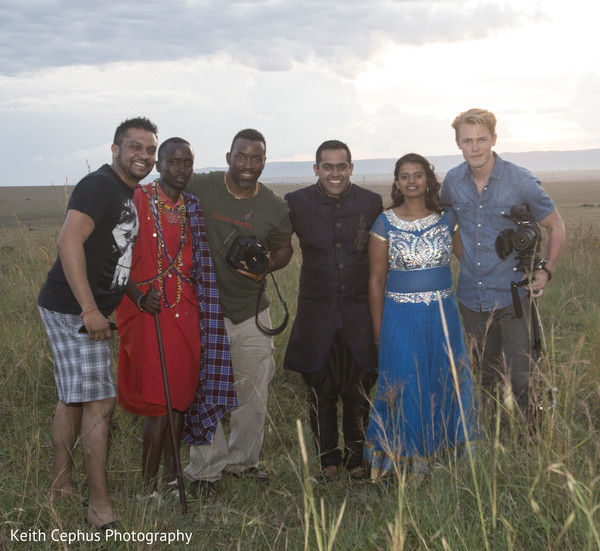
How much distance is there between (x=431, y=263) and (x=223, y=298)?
125cm

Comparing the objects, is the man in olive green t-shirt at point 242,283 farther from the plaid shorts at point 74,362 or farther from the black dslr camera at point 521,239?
the black dslr camera at point 521,239

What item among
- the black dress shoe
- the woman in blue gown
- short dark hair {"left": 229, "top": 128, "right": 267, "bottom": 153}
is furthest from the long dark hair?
the black dress shoe

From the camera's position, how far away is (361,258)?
3.90 metres

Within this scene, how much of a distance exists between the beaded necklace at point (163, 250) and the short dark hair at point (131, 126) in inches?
13.4

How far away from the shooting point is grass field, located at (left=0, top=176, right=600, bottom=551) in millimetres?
2330

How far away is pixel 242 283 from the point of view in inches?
155

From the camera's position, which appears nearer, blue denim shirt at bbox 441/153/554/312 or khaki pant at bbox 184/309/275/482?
blue denim shirt at bbox 441/153/554/312

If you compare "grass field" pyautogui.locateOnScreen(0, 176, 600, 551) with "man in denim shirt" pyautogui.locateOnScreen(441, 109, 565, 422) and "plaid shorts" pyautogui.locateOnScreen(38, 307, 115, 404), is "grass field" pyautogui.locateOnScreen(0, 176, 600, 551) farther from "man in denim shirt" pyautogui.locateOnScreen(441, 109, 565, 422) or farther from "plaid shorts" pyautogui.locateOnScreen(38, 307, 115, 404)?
"plaid shorts" pyautogui.locateOnScreen(38, 307, 115, 404)

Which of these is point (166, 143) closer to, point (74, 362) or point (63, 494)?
point (74, 362)

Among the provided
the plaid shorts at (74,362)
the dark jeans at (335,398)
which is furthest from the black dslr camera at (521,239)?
the plaid shorts at (74,362)

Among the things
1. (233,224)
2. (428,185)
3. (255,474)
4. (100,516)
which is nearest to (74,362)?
(100,516)

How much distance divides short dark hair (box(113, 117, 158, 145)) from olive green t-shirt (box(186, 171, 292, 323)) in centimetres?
53

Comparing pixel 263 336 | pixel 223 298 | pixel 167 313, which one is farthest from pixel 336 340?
pixel 167 313

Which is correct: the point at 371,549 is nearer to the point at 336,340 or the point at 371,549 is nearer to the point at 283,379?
the point at 336,340
